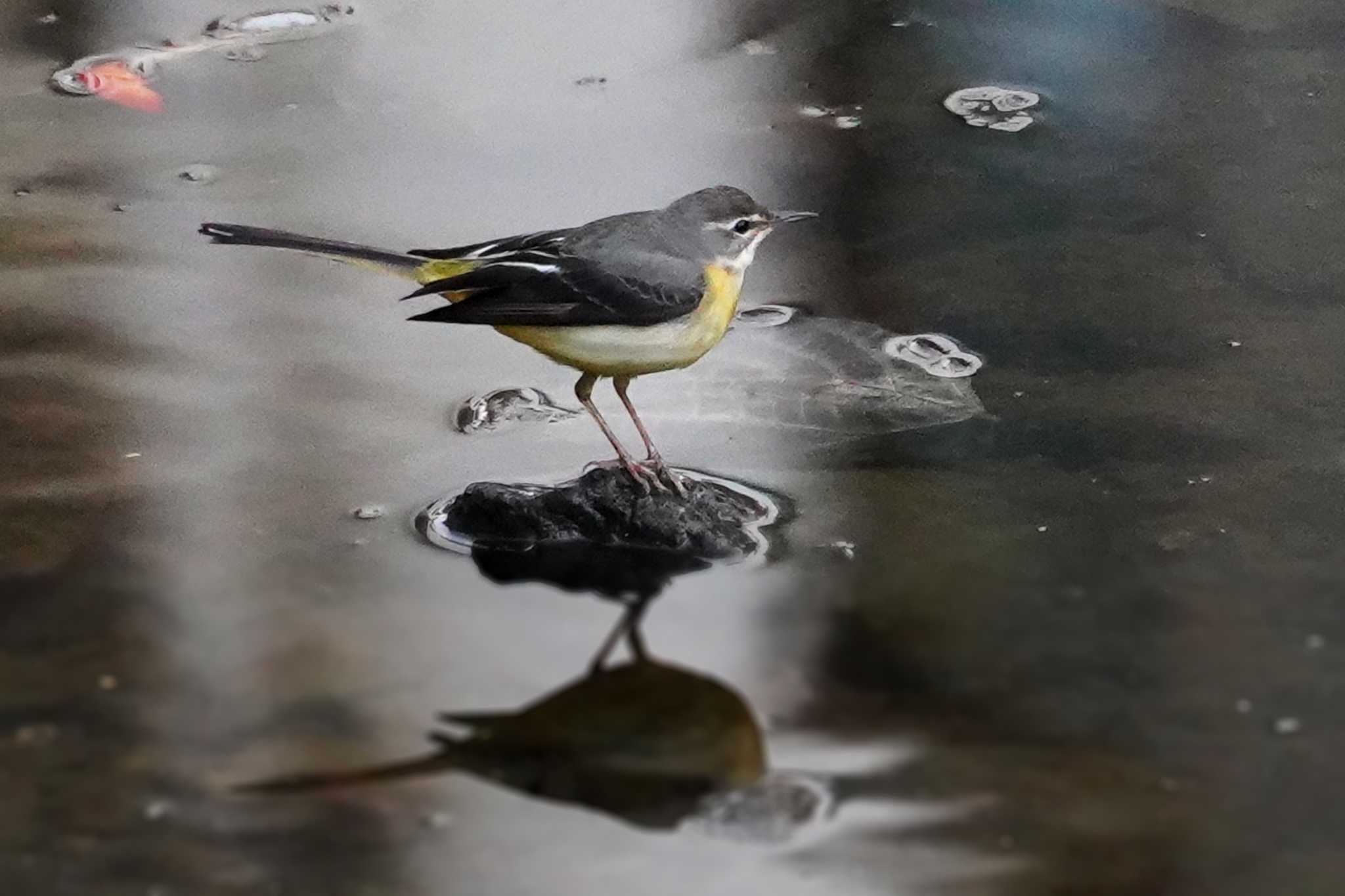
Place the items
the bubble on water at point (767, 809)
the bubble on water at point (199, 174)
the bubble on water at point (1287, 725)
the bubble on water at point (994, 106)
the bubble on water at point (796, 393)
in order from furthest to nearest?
the bubble on water at point (994, 106) < the bubble on water at point (199, 174) < the bubble on water at point (796, 393) < the bubble on water at point (1287, 725) < the bubble on water at point (767, 809)

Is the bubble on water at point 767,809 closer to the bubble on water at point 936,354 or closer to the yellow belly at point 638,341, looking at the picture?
the yellow belly at point 638,341

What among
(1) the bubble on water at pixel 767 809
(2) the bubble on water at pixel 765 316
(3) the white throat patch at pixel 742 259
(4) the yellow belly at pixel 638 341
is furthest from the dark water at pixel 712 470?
(3) the white throat patch at pixel 742 259

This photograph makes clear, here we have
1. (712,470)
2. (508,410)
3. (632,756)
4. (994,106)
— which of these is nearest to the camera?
(632,756)

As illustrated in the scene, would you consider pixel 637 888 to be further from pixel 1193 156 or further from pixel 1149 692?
pixel 1193 156

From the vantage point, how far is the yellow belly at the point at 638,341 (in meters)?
4.31

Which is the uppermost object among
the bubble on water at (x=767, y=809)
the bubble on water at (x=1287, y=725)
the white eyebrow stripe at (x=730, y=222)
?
the white eyebrow stripe at (x=730, y=222)

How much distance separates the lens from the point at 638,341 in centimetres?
431

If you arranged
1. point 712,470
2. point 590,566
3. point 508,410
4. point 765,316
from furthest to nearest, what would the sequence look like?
point 765,316 < point 508,410 < point 712,470 < point 590,566

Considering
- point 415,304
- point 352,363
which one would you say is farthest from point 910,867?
point 415,304

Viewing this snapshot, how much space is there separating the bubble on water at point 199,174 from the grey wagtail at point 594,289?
176 cm

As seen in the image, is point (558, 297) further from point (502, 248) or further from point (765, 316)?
point (765, 316)

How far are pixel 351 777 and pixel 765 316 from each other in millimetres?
2273

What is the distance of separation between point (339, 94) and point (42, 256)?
145 centimetres

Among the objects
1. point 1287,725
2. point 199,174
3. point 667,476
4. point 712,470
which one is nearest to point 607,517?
point 667,476
